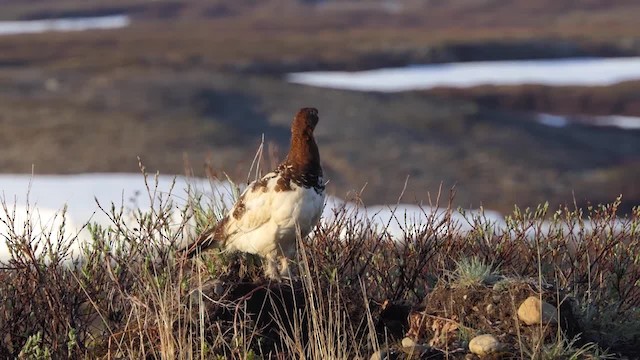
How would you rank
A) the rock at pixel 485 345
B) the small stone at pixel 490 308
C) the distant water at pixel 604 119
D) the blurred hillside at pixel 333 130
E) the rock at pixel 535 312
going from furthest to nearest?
the distant water at pixel 604 119
the blurred hillside at pixel 333 130
the small stone at pixel 490 308
the rock at pixel 535 312
the rock at pixel 485 345

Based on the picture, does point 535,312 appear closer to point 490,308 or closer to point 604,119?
point 490,308

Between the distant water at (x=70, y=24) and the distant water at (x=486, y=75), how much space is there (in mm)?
35016

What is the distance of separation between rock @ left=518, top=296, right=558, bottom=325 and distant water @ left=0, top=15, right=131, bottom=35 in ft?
237

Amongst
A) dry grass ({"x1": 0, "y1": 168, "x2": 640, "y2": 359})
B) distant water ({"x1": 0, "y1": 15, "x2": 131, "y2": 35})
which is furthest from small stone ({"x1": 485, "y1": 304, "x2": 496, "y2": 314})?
distant water ({"x1": 0, "y1": 15, "x2": 131, "y2": 35})

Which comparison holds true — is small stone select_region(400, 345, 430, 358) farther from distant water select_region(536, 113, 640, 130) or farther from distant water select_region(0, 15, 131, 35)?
distant water select_region(0, 15, 131, 35)

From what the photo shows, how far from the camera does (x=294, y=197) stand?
5555mm

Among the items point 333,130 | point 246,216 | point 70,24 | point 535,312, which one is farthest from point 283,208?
point 70,24

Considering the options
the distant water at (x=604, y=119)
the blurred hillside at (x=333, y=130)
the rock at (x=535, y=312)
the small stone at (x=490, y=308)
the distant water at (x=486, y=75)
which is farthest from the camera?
the distant water at (x=486, y=75)

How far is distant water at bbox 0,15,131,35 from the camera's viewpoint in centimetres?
7769

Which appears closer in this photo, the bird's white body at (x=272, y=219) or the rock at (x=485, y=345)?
the rock at (x=485, y=345)

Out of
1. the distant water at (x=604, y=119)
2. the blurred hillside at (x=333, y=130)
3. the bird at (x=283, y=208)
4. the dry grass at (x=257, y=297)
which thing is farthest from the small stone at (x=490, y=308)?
the distant water at (x=604, y=119)

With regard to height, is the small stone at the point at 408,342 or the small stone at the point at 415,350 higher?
the small stone at the point at 408,342

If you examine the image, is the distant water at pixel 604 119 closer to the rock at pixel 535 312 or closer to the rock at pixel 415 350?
the rock at pixel 535 312

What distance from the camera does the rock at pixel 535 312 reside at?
17.5ft
